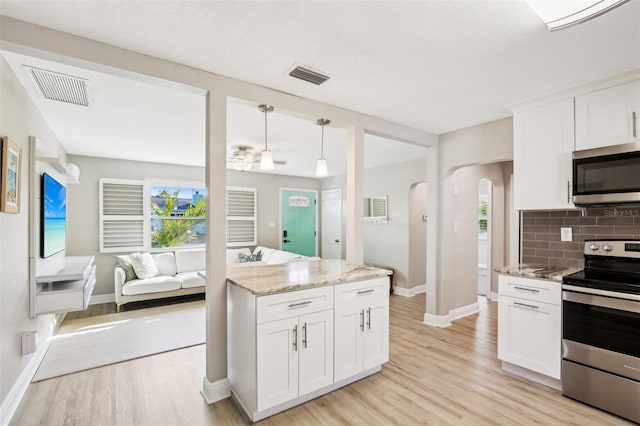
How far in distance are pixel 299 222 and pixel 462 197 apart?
13.2ft

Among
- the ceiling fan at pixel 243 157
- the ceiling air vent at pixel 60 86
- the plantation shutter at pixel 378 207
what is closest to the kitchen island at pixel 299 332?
the ceiling air vent at pixel 60 86

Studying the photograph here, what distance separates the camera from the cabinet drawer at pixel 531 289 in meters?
2.32

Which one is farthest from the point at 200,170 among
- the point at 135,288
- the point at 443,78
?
the point at 443,78

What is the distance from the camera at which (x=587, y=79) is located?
2.33 m

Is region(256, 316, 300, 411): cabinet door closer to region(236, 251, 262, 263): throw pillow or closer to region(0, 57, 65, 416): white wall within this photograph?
region(0, 57, 65, 416): white wall

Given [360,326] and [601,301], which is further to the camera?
[360,326]

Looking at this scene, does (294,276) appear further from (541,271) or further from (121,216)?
(121,216)

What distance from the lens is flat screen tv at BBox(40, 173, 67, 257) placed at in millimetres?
2797

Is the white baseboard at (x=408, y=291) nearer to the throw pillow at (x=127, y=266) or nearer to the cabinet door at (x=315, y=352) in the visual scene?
the cabinet door at (x=315, y=352)

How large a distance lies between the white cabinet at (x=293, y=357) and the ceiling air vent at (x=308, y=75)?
1776 millimetres

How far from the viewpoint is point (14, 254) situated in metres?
2.19

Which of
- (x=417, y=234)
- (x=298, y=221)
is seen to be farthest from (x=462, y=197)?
(x=298, y=221)

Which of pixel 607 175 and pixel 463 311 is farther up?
pixel 607 175

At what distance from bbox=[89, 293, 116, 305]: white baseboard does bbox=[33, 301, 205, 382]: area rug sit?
2.98 feet
